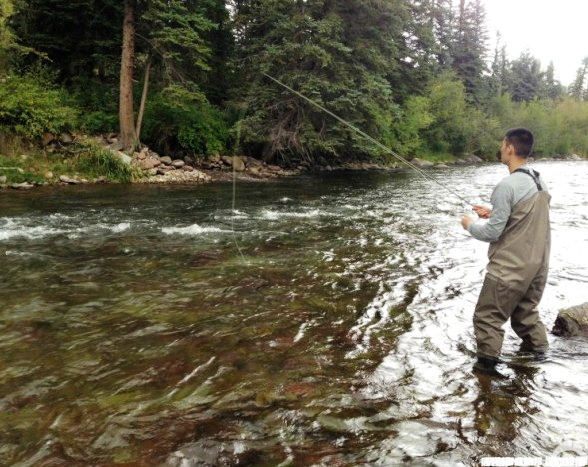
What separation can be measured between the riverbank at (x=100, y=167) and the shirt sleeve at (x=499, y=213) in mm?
11209

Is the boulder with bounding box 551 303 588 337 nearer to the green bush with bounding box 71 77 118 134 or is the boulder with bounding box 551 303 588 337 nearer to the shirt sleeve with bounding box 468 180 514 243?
the shirt sleeve with bounding box 468 180 514 243

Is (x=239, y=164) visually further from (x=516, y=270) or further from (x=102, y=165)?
(x=516, y=270)

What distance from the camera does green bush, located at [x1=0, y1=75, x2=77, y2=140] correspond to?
1627 cm

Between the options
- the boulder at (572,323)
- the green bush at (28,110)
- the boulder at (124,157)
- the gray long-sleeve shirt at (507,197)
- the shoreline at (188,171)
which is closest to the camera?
the gray long-sleeve shirt at (507,197)

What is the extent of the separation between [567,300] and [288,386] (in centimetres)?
410

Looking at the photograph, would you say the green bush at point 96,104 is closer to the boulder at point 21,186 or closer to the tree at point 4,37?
the tree at point 4,37

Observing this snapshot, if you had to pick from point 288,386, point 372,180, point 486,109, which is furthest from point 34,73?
point 486,109

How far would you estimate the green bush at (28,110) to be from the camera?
16.3 meters

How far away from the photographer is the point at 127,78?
61.6 ft

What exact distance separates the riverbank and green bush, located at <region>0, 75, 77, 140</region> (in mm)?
699

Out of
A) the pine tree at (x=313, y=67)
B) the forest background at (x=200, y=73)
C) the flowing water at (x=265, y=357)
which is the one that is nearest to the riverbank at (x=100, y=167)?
the forest background at (x=200, y=73)

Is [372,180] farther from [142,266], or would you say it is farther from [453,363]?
[453,363]


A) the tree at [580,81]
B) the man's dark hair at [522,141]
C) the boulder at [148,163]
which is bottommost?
the boulder at [148,163]

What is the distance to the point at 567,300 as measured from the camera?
564 centimetres
